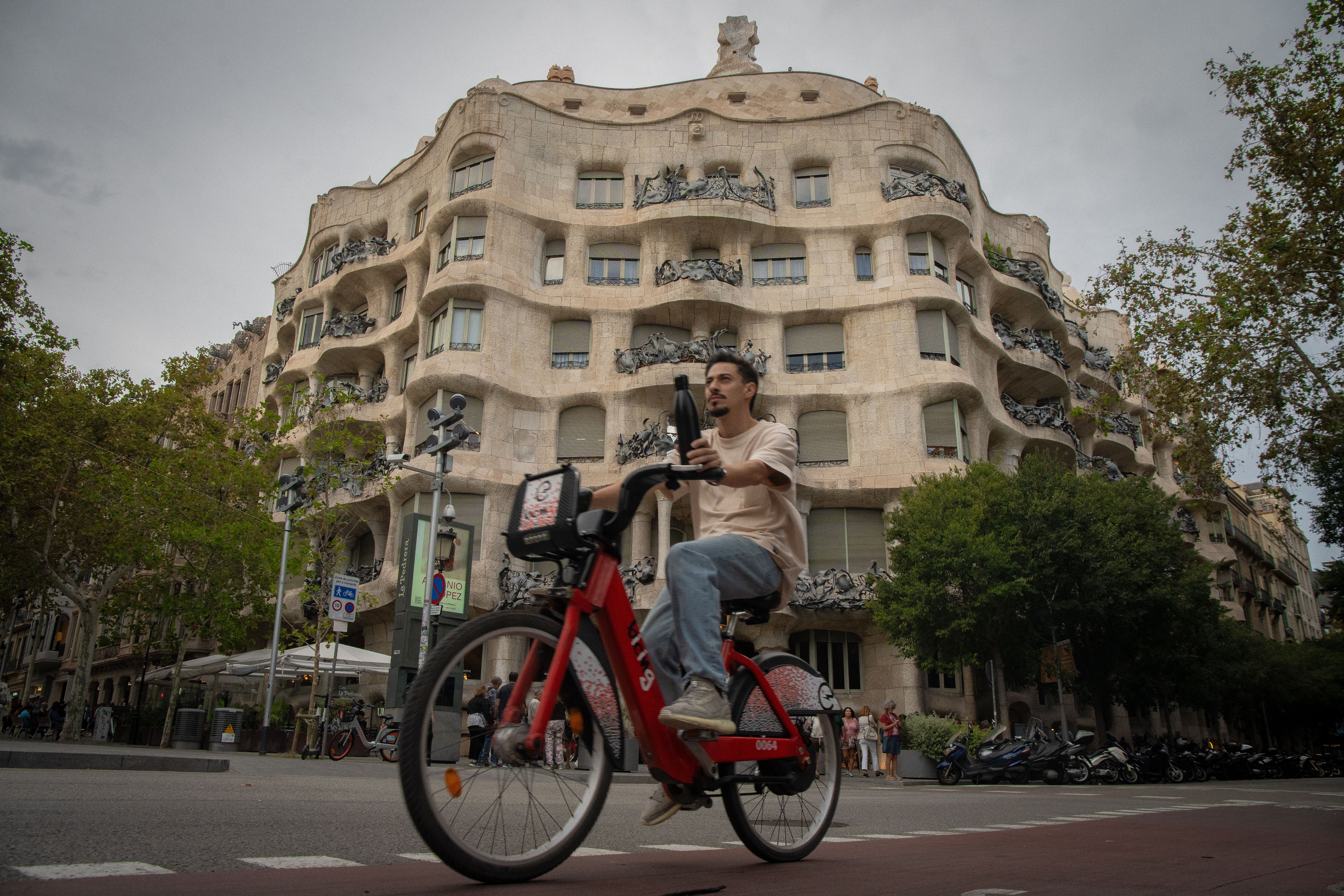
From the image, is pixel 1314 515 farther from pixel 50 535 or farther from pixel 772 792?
pixel 50 535

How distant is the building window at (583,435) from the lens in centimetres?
3038

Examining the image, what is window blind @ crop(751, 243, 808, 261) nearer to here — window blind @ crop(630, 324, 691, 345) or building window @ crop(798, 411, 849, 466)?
window blind @ crop(630, 324, 691, 345)

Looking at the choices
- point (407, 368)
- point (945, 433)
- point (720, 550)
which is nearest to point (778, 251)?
point (945, 433)

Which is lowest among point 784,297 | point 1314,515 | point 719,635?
point 719,635

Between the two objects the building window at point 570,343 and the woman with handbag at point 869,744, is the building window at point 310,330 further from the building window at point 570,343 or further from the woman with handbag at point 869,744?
the woman with handbag at point 869,744

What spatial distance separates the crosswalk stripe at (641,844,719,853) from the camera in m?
3.78

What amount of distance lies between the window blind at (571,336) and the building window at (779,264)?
596cm

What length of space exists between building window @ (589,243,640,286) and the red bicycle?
96.9 ft

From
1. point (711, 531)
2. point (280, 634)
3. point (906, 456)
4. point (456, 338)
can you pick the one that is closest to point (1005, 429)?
point (906, 456)

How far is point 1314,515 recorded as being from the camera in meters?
25.1

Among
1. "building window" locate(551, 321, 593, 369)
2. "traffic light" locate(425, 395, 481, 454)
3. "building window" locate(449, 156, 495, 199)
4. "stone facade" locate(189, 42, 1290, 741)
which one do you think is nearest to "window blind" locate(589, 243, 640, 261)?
"stone facade" locate(189, 42, 1290, 741)

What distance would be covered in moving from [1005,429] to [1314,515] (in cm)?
953

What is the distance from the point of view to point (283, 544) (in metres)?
25.9

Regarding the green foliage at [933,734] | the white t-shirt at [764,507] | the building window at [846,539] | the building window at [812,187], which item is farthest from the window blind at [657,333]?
the white t-shirt at [764,507]
